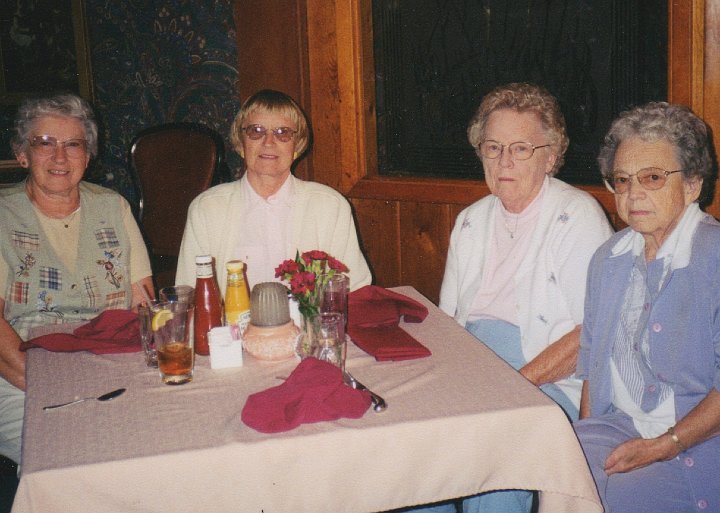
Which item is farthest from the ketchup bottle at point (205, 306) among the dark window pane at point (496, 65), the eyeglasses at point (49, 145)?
the dark window pane at point (496, 65)

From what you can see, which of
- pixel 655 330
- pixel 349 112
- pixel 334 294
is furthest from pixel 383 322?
pixel 349 112

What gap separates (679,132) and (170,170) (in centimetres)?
242

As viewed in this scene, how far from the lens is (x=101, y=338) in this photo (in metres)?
1.67

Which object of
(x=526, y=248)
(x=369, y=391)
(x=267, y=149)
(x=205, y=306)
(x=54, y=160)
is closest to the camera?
(x=369, y=391)

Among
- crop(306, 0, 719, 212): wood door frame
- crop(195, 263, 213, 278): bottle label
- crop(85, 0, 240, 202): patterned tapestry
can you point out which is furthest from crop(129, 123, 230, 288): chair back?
crop(195, 263, 213, 278): bottle label

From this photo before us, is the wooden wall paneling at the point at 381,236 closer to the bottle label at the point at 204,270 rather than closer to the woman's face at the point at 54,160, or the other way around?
the woman's face at the point at 54,160

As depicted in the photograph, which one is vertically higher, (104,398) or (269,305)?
(269,305)

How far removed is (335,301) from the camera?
165cm

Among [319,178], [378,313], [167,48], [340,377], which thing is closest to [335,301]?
[378,313]

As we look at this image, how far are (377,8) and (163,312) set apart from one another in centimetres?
202

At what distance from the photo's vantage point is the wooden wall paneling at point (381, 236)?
10.0 ft

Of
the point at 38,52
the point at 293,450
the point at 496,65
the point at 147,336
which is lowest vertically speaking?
the point at 293,450

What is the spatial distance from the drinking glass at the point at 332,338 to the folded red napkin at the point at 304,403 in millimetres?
87

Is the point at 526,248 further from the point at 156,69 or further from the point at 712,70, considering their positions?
the point at 156,69
